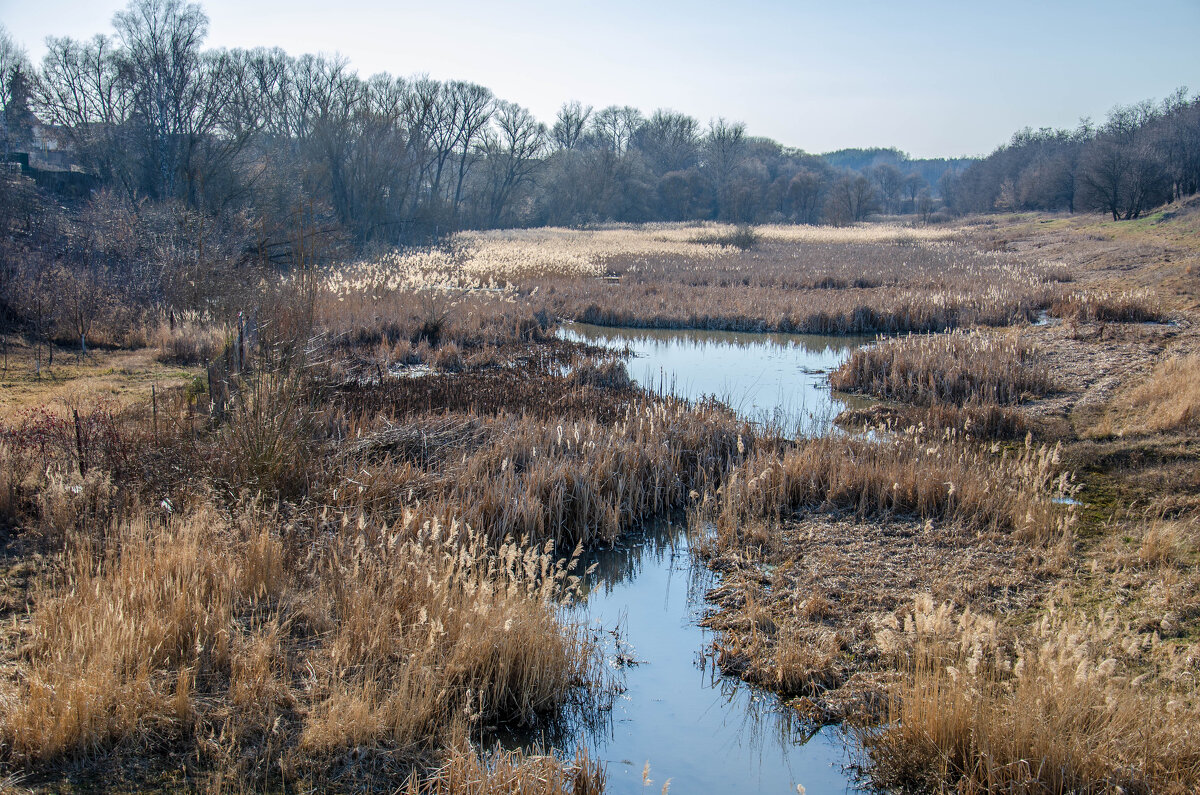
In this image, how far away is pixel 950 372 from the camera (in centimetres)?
1245

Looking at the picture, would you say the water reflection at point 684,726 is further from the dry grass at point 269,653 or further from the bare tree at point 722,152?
the bare tree at point 722,152

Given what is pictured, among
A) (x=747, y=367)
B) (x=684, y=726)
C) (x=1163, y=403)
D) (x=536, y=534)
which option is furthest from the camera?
(x=747, y=367)

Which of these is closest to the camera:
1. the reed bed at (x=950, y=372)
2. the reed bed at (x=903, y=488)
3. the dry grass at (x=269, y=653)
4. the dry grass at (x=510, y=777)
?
the dry grass at (x=510, y=777)

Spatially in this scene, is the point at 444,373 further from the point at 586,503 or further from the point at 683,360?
the point at 586,503

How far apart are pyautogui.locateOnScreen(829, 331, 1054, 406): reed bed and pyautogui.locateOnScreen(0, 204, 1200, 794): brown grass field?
0.08 meters

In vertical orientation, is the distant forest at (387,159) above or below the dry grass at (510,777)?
above

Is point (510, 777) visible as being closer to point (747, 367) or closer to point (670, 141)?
point (747, 367)

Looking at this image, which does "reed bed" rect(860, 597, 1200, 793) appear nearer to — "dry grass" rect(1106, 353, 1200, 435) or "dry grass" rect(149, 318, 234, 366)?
"dry grass" rect(1106, 353, 1200, 435)

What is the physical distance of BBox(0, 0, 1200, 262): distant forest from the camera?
1110 inches

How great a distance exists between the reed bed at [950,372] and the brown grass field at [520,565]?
0.27 ft

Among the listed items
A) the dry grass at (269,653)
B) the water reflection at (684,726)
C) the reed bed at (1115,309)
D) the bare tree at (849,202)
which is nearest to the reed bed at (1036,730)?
the water reflection at (684,726)

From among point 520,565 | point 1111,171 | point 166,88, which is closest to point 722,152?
point 1111,171

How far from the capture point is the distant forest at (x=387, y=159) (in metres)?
28.2

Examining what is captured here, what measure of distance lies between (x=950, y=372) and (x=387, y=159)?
37.7m
